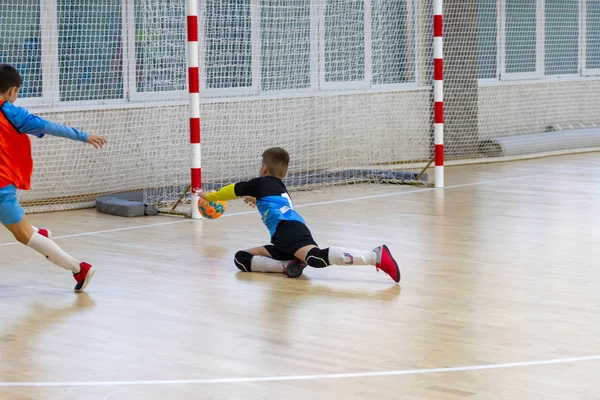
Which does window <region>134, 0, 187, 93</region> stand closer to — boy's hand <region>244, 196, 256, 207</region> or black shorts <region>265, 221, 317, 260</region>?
boy's hand <region>244, 196, 256, 207</region>

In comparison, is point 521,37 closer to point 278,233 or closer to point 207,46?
point 207,46

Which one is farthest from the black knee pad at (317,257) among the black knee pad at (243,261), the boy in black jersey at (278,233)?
the black knee pad at (243,261)

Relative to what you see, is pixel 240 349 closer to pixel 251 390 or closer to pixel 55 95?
pixel 251 390

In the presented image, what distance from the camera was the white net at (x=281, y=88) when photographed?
8227mm

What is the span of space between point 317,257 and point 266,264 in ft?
1.24

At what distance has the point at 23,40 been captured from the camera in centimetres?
805

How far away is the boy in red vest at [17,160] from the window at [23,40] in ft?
11.1

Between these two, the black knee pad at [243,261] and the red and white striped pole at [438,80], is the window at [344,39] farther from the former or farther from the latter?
the black knee pad at [243,261]

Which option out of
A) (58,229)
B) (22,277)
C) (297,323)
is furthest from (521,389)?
(58,229)

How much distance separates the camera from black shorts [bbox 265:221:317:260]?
5129 millimetres

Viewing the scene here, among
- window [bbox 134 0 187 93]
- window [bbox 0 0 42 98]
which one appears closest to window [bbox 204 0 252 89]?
window [bbox 134 0 187 93]

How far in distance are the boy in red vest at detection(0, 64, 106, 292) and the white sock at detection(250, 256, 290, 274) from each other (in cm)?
88

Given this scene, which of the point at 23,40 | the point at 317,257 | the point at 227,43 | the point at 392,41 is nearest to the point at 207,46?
the point at 227,43

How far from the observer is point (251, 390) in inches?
128
